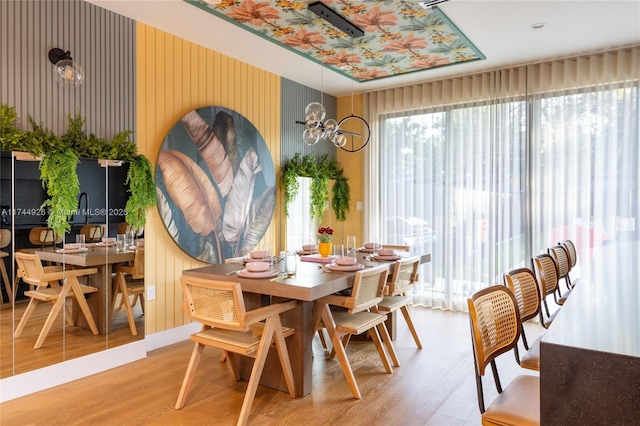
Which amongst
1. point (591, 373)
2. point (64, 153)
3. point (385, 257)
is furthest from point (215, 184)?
point (591, 373)

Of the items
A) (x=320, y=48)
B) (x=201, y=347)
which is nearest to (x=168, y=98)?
(x=320, y=48)

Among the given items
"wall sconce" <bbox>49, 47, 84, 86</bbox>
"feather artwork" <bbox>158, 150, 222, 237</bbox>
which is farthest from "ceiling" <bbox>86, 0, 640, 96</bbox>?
"feather artwork" <bbox>158, 150, 222, 237</bbox>

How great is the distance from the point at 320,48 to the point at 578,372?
3959mm

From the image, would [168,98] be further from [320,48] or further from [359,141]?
[359,141]

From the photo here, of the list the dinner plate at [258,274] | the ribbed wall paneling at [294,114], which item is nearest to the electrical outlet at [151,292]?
the dinner plate at [258,274]

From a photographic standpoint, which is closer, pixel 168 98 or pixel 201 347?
pixel 201 347

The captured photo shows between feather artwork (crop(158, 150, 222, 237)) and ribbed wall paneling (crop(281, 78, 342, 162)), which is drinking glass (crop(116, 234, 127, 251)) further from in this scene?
ribbed wall paneling (crop(281, 78, 342, 162))

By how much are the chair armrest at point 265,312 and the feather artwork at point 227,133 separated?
2.23 meters

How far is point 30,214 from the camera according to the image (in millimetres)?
2828

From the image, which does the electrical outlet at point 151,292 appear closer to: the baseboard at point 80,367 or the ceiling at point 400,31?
the baseboard at point 80,367

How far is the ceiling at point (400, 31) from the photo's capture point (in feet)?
11.0

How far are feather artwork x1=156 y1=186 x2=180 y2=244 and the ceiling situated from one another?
1.52m

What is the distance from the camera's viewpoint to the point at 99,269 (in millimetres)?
3281

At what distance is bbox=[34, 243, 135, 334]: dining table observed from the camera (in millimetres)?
3129
